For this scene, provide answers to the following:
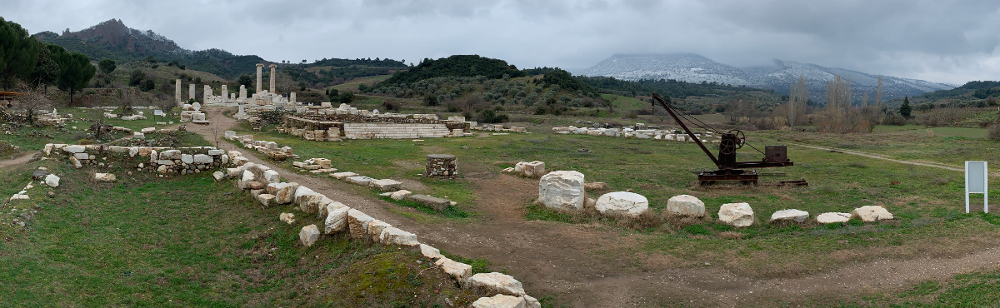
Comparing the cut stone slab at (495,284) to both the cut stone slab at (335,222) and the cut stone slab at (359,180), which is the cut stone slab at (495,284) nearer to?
the cut stone slab at (335,222)

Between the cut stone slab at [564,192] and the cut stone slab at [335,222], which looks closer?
the cut stone slab at [335,222]

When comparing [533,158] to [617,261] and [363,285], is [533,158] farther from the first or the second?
[363,285]

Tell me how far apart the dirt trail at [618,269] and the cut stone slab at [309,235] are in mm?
1298

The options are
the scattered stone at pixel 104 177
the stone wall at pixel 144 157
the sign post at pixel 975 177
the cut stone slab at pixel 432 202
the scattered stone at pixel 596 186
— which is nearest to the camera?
the sign post at pixel 975 177

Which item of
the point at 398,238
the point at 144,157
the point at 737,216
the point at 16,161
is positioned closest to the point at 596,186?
the point at 737,216

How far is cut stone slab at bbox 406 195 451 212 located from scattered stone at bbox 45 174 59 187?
6725 millimetres

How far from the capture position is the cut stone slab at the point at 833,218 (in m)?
10.2

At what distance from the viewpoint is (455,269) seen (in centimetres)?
680

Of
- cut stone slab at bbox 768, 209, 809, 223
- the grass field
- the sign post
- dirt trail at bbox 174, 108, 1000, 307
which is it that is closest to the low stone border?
the grass field

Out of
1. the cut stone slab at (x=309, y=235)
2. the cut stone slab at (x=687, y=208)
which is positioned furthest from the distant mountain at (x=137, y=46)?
the cut stone slab at (x=687, y=208)

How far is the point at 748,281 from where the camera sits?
23.9 ft

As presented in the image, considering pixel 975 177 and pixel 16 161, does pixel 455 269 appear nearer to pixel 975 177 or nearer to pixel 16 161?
pixel 975 177

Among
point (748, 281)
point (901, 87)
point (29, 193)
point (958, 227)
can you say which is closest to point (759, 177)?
point (958, 227)

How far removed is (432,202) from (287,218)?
2881 mm
